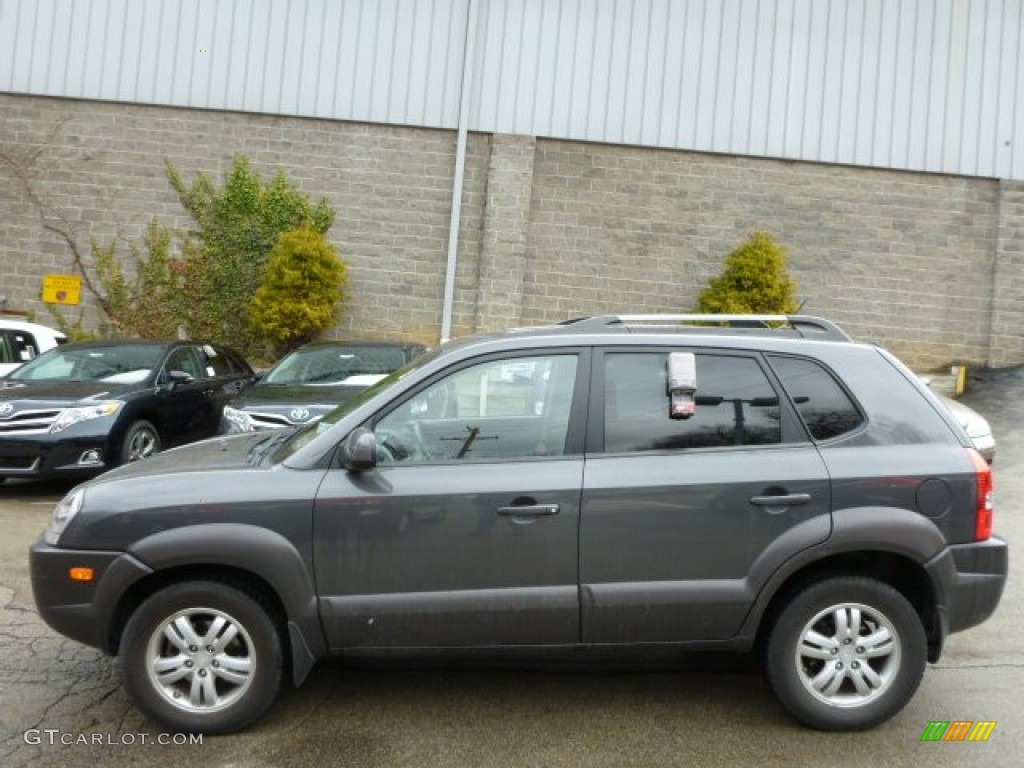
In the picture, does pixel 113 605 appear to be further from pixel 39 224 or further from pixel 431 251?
pixel 39 224

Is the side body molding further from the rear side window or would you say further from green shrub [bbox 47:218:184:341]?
green shrub [bbox 47:218:184:341]

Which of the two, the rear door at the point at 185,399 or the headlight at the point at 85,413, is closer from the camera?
the headlight at the point at 85,413

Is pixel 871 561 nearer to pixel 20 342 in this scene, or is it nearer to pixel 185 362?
pixel 185 362

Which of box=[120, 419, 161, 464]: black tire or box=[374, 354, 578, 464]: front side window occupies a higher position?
box=[374, 354, 578, 464]: front side window

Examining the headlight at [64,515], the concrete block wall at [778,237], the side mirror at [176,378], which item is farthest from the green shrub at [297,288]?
the headlight at [64,515]

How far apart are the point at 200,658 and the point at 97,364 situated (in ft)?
21.6

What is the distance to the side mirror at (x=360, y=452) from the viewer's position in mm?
3502

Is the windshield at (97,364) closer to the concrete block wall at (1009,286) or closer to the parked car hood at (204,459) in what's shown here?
the parked car hood at (204,459)

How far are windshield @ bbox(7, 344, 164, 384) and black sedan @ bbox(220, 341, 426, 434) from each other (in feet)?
4.25

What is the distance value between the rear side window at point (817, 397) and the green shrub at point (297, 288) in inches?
456

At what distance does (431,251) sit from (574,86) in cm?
375

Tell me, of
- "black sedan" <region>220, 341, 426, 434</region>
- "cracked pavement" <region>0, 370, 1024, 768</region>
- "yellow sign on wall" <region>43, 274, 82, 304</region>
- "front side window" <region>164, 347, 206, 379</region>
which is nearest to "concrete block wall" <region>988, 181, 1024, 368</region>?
"black sedan" <region>220, 341, 426, 434</region>

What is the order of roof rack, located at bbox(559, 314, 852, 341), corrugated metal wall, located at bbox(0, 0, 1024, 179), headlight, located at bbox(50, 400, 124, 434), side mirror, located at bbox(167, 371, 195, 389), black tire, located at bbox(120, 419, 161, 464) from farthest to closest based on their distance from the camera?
corrugated metal wall, located at bbox(0, 0, 1024, 179), side mirror, located at bbox(167, 371, 195, 389), black tire, located at bbox(120, 419, 161, 464), headlight, located at bbox(50, 400, 124, 434), roof rack, located at bbox(559, 314, 852, 341)

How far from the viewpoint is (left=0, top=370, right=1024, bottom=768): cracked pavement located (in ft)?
11.4
